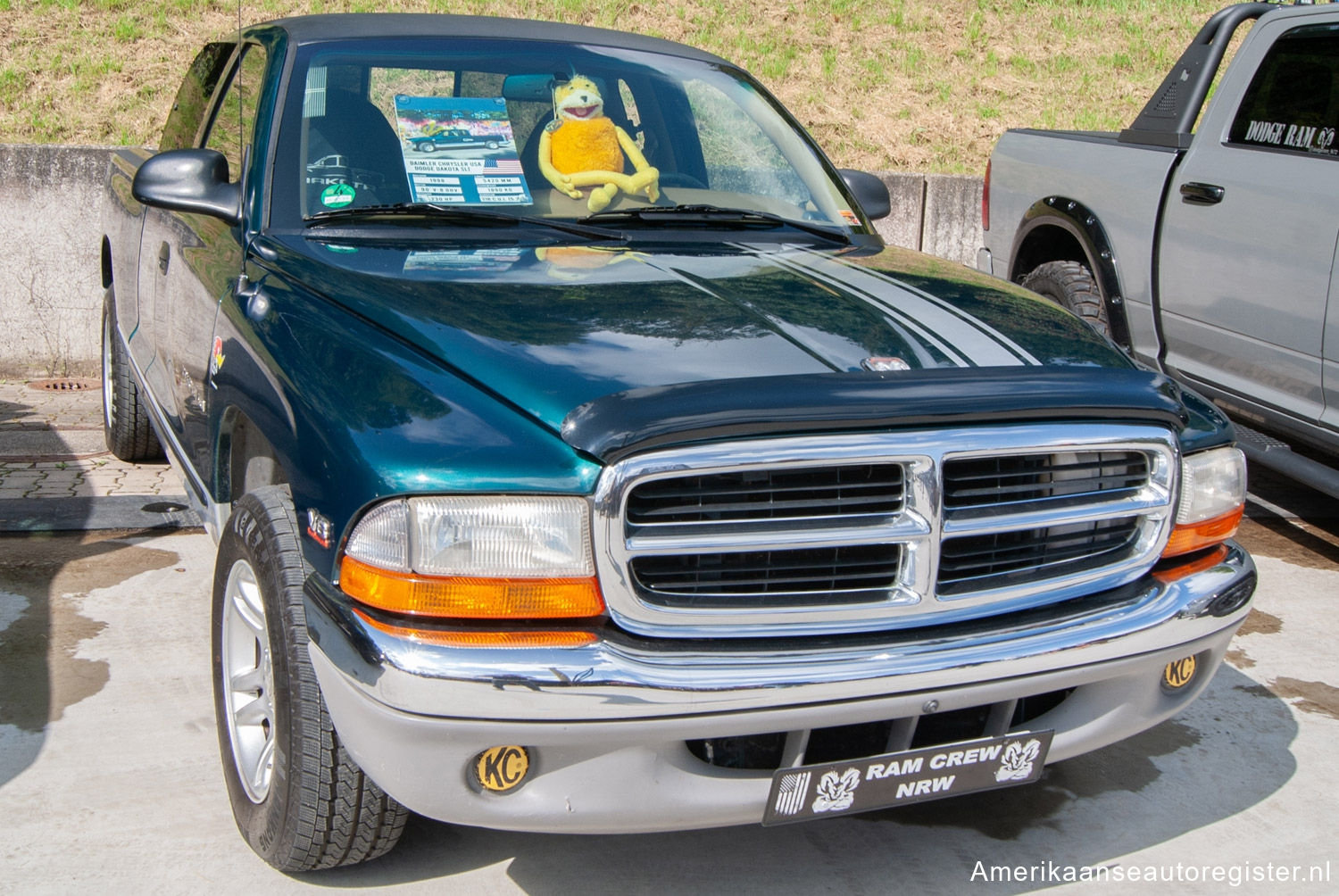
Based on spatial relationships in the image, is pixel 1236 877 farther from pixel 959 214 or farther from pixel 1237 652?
pixel 959 214

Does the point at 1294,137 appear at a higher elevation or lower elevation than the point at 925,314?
higher

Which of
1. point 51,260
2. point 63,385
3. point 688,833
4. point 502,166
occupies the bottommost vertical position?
point 63,385

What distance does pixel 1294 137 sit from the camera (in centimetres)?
501

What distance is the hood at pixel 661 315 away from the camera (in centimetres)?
240

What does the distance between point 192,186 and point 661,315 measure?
1.44 m

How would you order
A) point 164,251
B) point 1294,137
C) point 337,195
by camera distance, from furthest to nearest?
point 1294,137
point 164,251
point 337,195

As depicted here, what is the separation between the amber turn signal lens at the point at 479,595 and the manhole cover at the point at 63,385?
5516 millimetres

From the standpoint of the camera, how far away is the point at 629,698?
2.14 meters

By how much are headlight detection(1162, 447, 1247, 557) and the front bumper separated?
1.03ft

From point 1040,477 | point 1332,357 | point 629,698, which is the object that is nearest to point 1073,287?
point 1332,357

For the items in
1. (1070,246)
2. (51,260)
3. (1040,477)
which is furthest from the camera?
(51,260)

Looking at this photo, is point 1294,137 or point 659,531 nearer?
point 659,531

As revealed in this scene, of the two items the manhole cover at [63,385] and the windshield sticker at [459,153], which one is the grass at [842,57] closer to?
the manhole cover at [63,385]

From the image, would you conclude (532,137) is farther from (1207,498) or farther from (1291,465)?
(1291,465)
